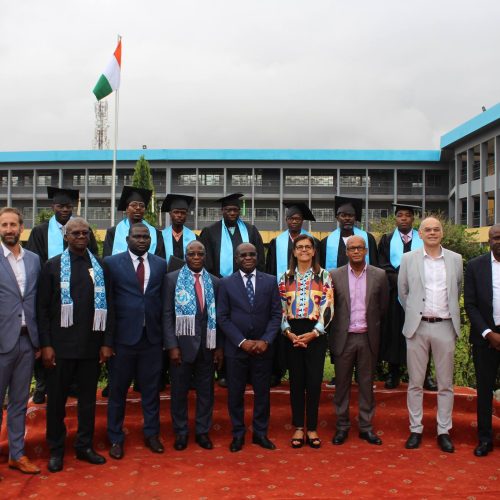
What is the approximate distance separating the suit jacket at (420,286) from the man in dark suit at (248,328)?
3.74 feet

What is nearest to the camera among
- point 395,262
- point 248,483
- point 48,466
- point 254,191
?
point 248,483

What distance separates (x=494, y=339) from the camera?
4.64m

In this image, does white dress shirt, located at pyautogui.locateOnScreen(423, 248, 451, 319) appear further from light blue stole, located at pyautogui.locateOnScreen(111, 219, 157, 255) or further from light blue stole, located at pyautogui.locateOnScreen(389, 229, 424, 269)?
light blue stole, located at pyautogui.locateOnScreen(111, 219, 157, 255)

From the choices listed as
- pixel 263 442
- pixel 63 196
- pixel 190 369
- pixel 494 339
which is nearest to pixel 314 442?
pixel 263 442

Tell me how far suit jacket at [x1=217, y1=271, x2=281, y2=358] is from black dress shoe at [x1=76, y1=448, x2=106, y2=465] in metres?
1.30

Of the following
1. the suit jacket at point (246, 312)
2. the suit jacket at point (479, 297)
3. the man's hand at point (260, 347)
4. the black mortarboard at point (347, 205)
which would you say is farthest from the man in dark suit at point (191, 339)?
the suit jacket at point (479, 297)

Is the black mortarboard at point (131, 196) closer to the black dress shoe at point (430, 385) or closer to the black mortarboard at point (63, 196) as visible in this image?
the black mortarboard at point (63, 196)

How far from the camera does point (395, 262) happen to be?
614 centimetres

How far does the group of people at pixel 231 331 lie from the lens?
14.6ft

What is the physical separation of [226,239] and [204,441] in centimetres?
213

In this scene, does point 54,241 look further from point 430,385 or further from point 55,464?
point 430,385

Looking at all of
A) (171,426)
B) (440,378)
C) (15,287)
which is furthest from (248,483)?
(15,287)

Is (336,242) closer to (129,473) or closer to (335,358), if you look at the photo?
(335,358)

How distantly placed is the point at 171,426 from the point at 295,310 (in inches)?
63.0
